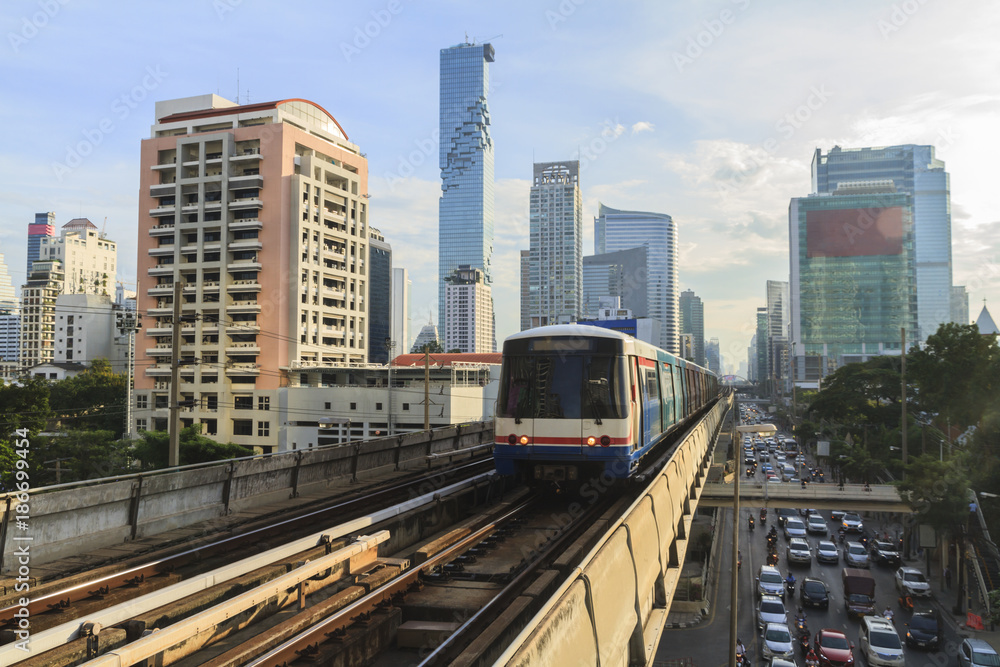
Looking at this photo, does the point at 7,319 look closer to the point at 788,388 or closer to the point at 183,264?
the point at 183,264

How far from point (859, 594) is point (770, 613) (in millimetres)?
4868

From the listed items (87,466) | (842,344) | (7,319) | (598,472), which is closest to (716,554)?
(598,472)

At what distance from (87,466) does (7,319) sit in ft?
613

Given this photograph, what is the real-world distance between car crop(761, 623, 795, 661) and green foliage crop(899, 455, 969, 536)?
9.28m

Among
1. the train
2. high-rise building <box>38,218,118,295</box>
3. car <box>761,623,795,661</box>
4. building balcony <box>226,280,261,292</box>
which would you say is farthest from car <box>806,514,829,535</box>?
high-rise building <box>38,218,118,295</box>

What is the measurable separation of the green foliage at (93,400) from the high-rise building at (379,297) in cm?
7353

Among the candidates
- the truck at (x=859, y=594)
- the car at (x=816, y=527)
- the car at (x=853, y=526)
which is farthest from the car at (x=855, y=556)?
the car at (x=853, y=526)

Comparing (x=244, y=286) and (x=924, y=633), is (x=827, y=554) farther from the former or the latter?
(x=244, y=286)

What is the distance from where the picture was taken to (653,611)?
32.1 feet

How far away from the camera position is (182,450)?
157 ft

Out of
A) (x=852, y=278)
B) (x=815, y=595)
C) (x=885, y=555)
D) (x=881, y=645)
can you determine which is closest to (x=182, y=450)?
(x=815, y=595)

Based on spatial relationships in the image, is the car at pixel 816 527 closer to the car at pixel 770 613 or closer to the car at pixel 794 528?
the car at pixel 794 528

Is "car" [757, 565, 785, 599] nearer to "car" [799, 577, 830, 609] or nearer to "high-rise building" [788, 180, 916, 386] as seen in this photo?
"car" [799, 577, 830, 609]

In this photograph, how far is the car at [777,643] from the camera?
23266 millimetres
